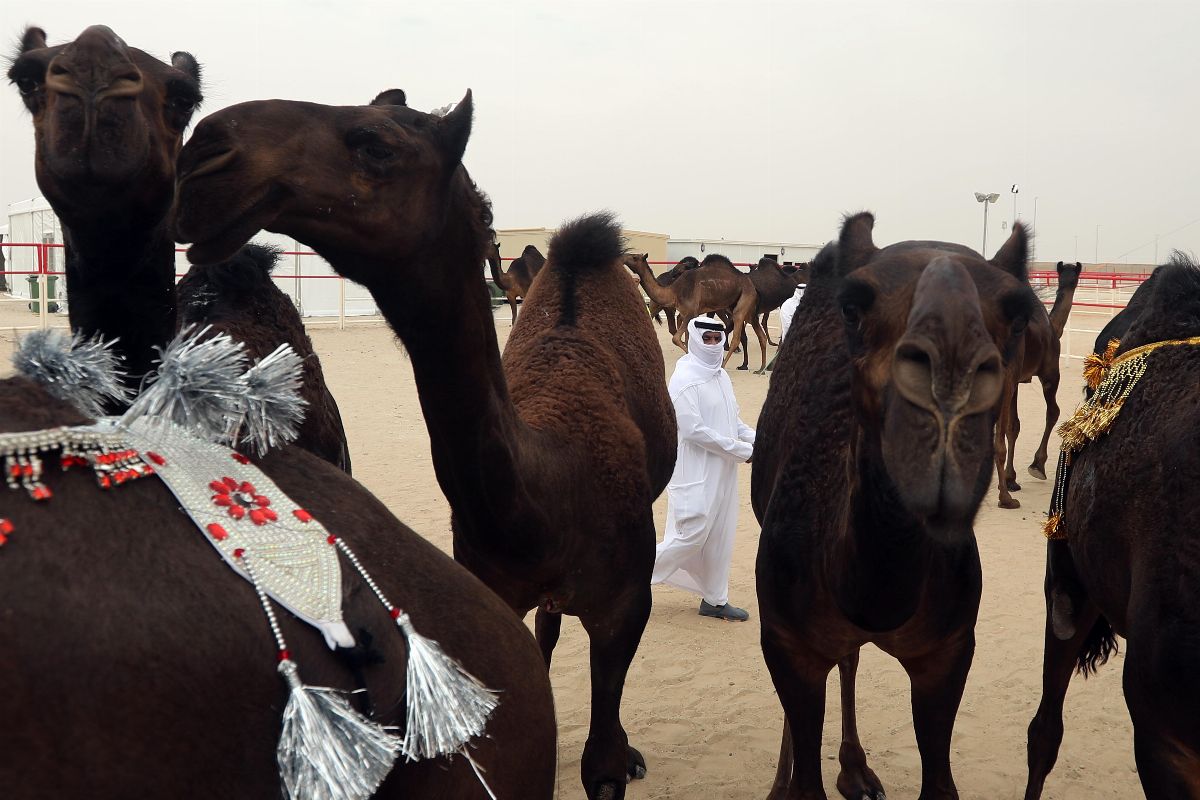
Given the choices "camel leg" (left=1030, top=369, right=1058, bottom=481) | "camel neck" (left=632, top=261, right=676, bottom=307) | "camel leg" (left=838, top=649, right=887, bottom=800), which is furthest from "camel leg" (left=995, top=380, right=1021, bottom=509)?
"camel neck" (left=632, top=261, right=676, bottom=307)

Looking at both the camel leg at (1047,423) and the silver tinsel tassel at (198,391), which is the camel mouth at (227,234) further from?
the camel leg at (1047,423)

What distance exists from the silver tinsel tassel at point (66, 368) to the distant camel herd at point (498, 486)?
6cm

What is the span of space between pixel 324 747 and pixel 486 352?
1.76 m

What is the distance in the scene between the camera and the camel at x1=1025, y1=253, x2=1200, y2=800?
2676mm

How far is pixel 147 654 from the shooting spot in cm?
117

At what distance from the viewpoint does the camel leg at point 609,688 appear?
384 centimetres

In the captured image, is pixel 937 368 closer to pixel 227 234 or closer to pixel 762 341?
pixel 227 234

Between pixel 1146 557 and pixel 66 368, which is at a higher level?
pixel 66 368

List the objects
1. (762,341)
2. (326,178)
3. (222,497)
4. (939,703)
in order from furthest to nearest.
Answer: (762,341), (939,703), (326,178), (222,497)

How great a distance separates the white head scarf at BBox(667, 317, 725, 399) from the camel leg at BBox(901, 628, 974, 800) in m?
3.93

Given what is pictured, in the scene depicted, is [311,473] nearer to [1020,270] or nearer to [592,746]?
[1020,270]

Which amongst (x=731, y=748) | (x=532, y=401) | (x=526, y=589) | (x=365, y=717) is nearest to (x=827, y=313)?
(x=532, y=401)

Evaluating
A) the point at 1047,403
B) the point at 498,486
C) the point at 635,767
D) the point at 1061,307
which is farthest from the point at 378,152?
the point at 1061,307

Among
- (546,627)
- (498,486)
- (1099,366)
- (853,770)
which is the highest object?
(1099,366)
